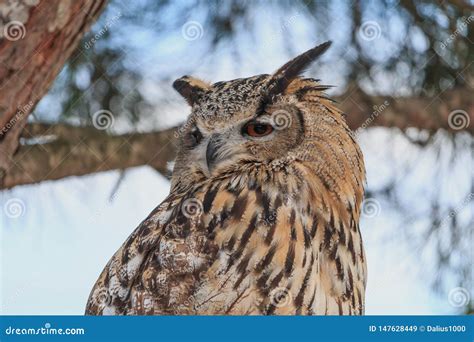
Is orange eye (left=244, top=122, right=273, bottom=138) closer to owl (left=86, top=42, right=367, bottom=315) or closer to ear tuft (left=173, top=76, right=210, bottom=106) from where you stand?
owl (left=86, top=42, right=367, bottom=315)

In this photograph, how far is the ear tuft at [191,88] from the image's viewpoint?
213 centimetres

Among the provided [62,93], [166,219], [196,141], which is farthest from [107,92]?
[166,219]

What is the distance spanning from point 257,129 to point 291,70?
224 millimetres

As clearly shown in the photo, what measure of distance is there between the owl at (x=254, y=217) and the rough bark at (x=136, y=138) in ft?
0.86

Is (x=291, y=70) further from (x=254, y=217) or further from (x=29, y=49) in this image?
(x=29, y=49)

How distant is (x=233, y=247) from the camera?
183cm

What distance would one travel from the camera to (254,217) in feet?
6.20

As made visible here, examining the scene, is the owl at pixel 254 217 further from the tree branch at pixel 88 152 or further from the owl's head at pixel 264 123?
the tree branch at pixel 88 152

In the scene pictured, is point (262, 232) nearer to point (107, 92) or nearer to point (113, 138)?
point (113, 138)

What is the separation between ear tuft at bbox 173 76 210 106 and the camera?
2127 millimetres

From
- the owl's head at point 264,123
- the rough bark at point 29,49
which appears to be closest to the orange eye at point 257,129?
the owl's head at point 264,123

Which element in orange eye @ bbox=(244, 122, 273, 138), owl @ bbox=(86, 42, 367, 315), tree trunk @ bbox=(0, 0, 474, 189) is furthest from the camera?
tree trunk @ bbox=(0, 0, 474, 189)

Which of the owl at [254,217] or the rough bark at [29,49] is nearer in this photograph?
the rough bark at [29,49]

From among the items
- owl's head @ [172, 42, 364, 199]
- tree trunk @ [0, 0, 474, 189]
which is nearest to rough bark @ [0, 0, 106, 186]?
tree trunk @ [0, 0, 474, 189]
